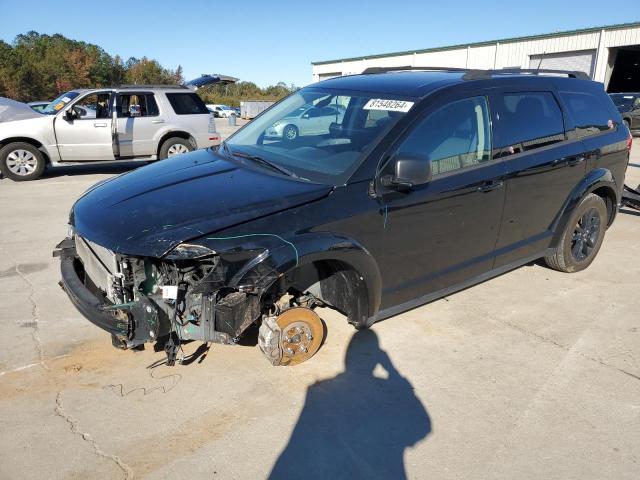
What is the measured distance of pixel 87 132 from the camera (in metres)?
10.1

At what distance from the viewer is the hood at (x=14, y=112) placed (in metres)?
9.69

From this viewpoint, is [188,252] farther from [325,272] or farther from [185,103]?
[185,103]

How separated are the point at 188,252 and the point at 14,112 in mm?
9294

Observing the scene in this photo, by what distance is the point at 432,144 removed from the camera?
3.46 meters

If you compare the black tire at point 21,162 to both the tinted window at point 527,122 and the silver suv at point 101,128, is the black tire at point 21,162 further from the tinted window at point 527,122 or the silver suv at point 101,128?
the tinted window at point 527,122

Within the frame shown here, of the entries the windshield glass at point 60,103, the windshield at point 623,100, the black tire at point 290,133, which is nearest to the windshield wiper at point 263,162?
the black tire at point 290,133

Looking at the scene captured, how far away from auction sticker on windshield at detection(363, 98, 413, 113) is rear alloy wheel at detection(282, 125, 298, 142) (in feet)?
1.93

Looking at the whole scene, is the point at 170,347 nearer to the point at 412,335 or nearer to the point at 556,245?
the point at 412,335

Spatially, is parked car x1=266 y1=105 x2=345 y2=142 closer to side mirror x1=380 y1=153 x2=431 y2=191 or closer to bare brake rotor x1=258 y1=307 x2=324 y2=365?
side mirror x1=380 y1=153 x2=431 y2=191

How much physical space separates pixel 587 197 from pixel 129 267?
13.7ft

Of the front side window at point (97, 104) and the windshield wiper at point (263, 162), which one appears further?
the front side window at point (97, 104)

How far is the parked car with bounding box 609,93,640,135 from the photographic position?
19094mm

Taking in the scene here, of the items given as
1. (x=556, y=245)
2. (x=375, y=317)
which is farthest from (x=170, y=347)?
(x=556, y=245)

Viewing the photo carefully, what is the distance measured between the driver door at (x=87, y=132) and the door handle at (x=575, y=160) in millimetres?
8823
